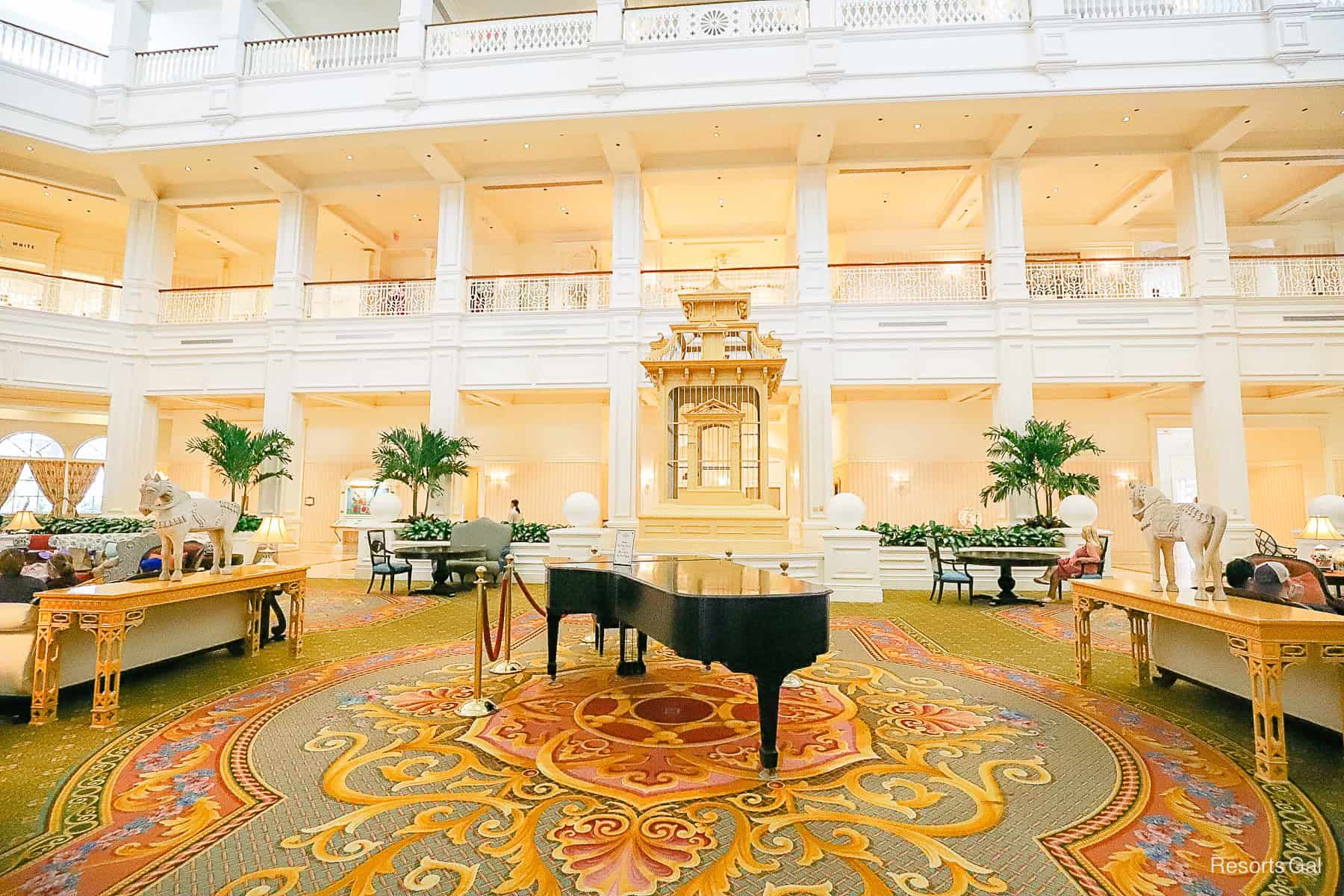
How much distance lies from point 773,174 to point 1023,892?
449 inches

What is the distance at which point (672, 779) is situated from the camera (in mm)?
2594

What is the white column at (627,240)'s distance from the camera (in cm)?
1088

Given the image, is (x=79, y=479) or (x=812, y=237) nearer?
(x=812, y=237)

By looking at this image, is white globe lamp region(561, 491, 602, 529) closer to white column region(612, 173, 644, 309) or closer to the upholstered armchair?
the upholstered armchair

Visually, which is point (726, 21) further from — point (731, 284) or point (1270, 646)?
point (1270, 646)

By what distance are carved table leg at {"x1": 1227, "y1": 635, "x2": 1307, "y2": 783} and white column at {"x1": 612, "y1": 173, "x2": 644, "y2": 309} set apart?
9.35 meters

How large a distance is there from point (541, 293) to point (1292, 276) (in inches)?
498

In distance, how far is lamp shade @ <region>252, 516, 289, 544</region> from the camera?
5.50 m

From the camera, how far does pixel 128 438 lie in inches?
459

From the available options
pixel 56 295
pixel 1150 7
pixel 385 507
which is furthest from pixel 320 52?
pixel 1150 7

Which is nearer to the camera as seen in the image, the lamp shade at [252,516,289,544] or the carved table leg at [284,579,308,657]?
the carved table leg at [284,579,308,657]

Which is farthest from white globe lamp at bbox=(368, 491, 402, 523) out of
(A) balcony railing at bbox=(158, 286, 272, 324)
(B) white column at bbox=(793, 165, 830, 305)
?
(B) white column at bbox=(793, 165, 830, 305)

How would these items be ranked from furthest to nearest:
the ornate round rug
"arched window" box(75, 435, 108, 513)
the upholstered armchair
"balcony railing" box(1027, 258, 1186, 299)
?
"arched window" box(75, 435, 108, 513)
"balcony railing" box(1027, 258, 1186, 299)
the upholstered armchair
the ornate round rug

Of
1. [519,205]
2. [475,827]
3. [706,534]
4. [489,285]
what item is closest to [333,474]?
[489,285]
